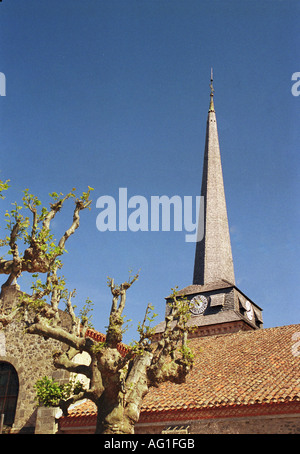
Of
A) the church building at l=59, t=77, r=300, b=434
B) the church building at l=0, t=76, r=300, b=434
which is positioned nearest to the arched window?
the church building at l=0, t=76, r=300, b=434

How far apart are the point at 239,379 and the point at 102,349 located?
247 inches

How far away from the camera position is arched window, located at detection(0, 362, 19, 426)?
16203 millimetres

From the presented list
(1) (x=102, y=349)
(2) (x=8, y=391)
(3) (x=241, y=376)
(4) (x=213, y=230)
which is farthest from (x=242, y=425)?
(4) (x=213, y=230)

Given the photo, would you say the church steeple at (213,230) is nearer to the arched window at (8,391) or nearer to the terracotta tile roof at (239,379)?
the terracotta tile roof at (239,379)

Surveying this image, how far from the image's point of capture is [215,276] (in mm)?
29500

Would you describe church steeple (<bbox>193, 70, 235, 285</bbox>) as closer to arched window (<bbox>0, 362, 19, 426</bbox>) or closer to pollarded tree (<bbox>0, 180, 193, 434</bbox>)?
arched window (<bbox>0, 362, 19, 426</bbox>)

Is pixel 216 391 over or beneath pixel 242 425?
over

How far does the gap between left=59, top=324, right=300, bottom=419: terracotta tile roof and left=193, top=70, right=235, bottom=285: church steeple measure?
34.0 ft

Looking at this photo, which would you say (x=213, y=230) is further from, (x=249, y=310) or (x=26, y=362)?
(x=26, y=362)

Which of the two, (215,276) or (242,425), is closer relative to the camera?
(242,425)

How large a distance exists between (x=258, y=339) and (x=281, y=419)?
6.97 metres

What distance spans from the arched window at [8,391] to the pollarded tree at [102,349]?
4.76m

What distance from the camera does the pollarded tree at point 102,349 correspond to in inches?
420
